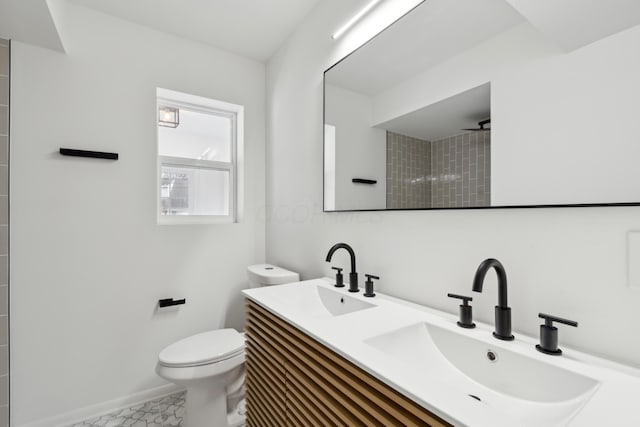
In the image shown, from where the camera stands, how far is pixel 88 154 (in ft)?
5.64

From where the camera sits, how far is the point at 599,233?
2.39 feet

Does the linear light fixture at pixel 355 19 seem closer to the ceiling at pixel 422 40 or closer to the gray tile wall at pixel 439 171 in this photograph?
the ceiling at pixel 422 40

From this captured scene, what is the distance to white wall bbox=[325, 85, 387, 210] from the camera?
4.39 ft

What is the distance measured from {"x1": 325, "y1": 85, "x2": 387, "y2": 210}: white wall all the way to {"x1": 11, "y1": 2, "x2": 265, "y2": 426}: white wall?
107 centimetres

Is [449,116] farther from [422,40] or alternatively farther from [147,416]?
[147,416]

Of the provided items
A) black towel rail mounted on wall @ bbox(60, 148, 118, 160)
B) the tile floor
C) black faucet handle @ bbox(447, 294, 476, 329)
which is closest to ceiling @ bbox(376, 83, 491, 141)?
black faucet handle @ bbox(447, 294, 476, 329)

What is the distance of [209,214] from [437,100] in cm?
182

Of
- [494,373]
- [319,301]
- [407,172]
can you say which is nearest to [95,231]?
[319,301]

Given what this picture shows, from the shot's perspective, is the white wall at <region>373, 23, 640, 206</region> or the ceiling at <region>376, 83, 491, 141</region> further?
the ceiling at <region>376, 83, 491, 141</region>

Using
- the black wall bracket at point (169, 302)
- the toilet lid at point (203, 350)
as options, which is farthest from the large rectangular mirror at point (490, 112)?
the black wall bracket at point (169, 302)

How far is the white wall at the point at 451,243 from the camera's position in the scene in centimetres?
72

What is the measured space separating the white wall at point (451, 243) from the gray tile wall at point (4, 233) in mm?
1472

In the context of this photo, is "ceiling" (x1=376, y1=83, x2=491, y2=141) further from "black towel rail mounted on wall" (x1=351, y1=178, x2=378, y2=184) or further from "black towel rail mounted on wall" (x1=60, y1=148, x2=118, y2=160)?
"black towel rail mounted on wall" (x1=60, y1=148, x2=118, y2=160)

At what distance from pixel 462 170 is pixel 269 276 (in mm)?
1243
